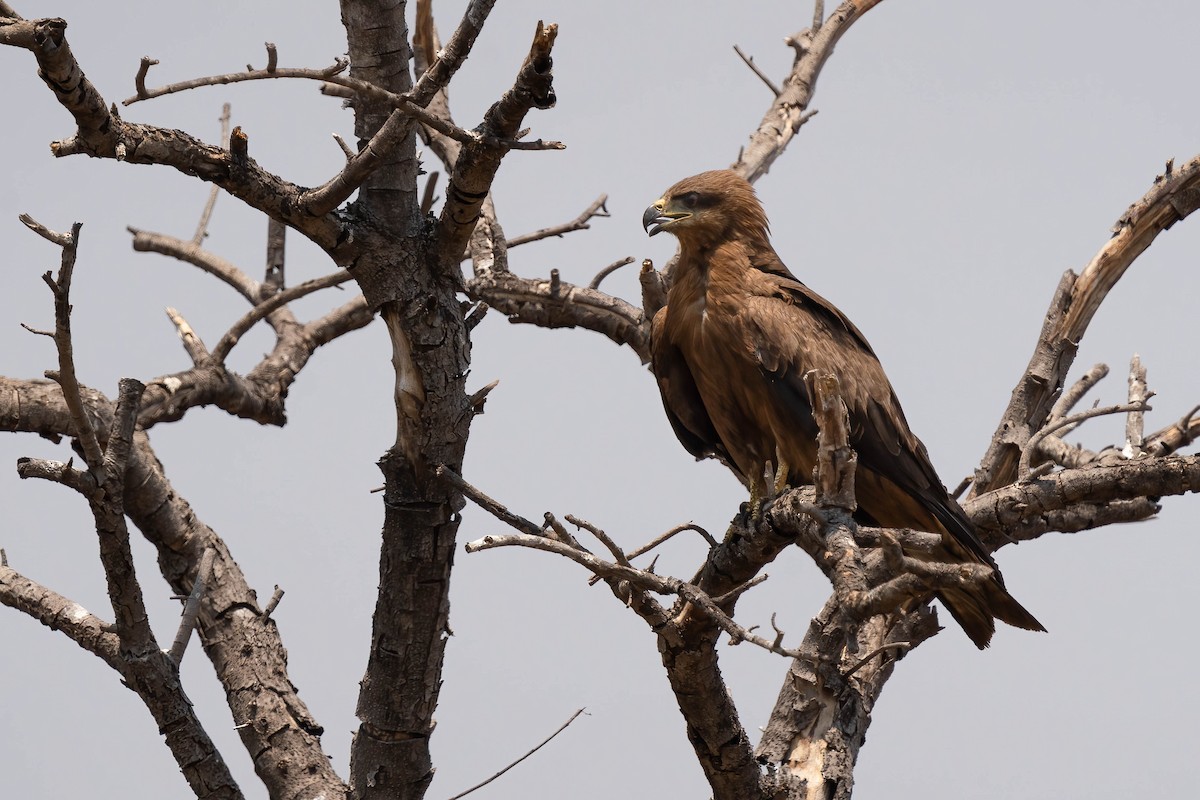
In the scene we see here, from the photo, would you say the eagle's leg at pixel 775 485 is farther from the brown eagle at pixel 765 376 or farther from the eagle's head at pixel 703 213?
the eagle's head at pixel 703 213

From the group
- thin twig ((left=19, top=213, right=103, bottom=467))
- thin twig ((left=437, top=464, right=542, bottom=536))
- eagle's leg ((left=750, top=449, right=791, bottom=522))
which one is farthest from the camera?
eagle's leg ((left=750, top=449, right=791, bottom=522))

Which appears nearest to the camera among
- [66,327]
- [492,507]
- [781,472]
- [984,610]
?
[66,327]

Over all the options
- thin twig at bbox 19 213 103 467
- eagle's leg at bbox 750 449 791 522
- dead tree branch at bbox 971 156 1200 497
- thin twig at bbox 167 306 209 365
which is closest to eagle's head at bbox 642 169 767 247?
eagle's leg at bbox 750 449 791 522

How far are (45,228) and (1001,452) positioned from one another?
13.5ft

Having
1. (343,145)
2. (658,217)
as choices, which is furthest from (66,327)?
(658,217)

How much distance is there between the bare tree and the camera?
3207mm

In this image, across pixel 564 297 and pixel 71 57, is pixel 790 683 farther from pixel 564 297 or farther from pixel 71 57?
pixel 71 57

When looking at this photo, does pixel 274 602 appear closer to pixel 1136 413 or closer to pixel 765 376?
pixel 765 376

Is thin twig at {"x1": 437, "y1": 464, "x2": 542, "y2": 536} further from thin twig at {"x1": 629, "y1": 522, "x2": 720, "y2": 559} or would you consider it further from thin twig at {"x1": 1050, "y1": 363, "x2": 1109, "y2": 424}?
thin twig at {"x1": 1050, "y1": 363, "x2": 1109, "y2": 424}

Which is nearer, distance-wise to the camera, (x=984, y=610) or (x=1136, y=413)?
(x=984, y=610)

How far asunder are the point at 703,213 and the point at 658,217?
0.21 m

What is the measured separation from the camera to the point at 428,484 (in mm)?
3963

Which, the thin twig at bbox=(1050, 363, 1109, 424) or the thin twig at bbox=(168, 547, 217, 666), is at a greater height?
the thin twig at bbox=(1050, 363, 1109, 424)

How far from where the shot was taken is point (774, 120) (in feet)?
22.6
